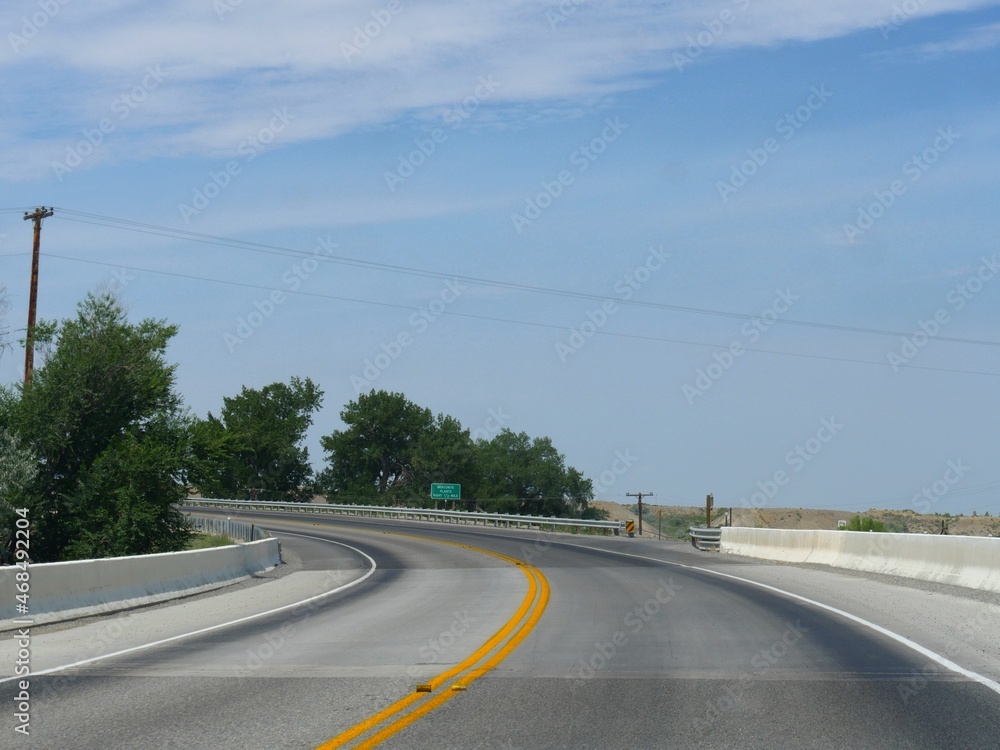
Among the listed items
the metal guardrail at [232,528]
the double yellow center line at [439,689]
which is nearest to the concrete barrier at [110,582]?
the double yellow center line at [439,689]

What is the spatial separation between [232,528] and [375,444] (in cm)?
7096

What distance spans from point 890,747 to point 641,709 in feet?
6.81

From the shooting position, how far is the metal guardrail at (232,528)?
138 ft

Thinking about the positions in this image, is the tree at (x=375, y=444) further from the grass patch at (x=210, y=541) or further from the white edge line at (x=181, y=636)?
the white edge line at (x=181, y=636)

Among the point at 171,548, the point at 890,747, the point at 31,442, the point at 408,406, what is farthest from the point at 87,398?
the point at 408,406

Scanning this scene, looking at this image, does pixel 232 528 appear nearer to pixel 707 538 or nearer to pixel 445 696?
pixel 707 538

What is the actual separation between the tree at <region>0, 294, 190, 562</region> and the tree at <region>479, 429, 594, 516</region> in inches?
3323

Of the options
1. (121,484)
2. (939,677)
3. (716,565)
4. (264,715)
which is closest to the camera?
(264,715)

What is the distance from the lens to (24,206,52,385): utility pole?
39.8 meters

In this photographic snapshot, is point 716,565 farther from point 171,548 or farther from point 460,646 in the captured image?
point 460,646

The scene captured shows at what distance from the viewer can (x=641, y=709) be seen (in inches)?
359

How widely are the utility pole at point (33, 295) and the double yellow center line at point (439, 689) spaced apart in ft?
87.6

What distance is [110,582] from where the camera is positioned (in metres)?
18.3

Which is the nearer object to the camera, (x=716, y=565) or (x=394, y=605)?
(x=394, y=605)
